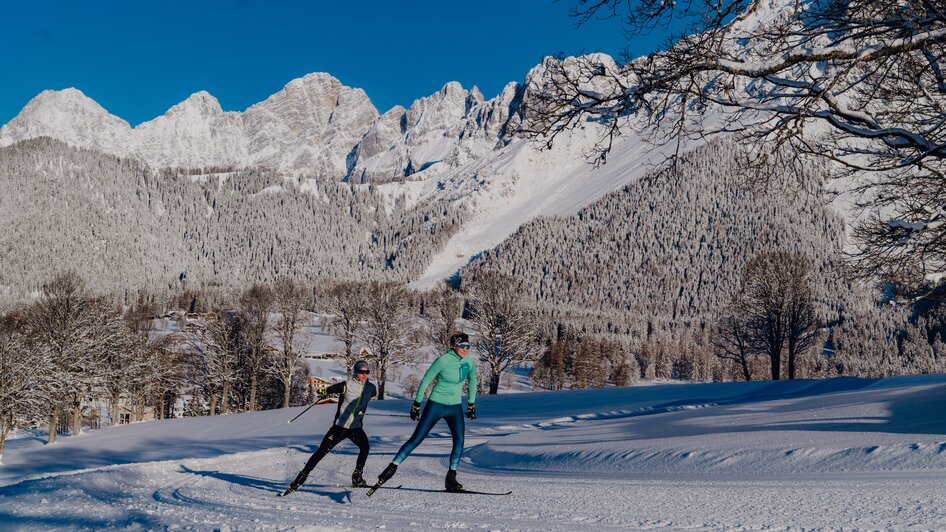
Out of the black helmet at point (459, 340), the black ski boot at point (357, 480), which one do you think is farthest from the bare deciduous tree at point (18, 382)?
the black helmet at point (459, 340)

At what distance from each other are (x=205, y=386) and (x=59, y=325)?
1646 centimetres

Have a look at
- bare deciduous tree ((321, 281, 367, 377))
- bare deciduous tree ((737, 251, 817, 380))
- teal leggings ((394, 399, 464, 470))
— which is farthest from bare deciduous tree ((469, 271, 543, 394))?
teal leggings ((394, 399, 464, 470))

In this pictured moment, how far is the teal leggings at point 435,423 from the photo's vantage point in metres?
8.46

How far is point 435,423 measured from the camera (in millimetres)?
8438

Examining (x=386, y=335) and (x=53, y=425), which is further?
(x=386, y=335)

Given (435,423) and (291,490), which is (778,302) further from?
(291,490)

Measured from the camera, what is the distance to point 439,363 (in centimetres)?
840

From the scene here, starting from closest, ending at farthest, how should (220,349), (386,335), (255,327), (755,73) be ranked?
(755,73) → (386,335) → (220,349) → (255,327)

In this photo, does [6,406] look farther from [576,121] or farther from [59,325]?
[576,121]

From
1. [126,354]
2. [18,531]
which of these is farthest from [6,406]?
[18,531]

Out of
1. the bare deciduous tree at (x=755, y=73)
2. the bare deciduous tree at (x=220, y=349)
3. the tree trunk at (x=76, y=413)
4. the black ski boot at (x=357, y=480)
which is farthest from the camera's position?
the bare deciduous tree at (x=220, y=349)

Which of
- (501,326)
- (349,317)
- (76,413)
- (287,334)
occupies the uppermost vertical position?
(349,317)

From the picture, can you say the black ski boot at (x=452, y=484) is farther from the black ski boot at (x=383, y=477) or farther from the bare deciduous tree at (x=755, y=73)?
the bare deciduous tree at (x=755, y=73)

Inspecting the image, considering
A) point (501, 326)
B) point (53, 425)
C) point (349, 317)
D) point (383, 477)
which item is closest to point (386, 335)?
point (349, 317)
